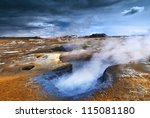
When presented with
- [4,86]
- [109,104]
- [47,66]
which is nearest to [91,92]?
[109,104]

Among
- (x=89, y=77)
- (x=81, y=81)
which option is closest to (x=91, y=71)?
(x=89, y=77)

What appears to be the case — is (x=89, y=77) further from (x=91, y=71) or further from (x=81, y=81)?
(x=91, y=71)

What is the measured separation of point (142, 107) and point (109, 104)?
0.81 m

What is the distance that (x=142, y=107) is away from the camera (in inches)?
269

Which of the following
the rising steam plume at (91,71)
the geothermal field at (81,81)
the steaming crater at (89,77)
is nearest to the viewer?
the geothermal field at (81,81)

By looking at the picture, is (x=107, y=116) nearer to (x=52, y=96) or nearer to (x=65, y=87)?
(x=52, y=96)

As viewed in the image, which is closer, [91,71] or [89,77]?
[89,77]

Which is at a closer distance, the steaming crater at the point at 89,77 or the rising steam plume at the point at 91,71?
the steaming crater at the point at 89,77

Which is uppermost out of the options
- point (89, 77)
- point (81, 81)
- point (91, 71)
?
point (91, 71)

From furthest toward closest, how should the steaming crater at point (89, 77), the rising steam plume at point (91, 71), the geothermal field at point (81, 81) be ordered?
the rising steam plume at point (91, 71) < the steaming crater at point (89, 77) < the geothermal field at point (81, 81)

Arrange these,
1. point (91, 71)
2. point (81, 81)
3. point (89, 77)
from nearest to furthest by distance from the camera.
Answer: point (81, 81), point (89, 77), point (91, 71)

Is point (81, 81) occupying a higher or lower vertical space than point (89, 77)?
lower

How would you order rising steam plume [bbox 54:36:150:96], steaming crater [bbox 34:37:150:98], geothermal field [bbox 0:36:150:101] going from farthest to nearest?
1. rising steam plume [bbox 54:36:150:96]
2. steaming crater [bbox 34:37:150:98]
3. geothermal field [bbox 0:36:150:101]

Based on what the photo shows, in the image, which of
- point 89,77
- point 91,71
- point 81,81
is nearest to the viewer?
point 81,81
